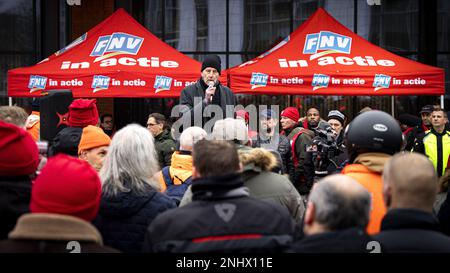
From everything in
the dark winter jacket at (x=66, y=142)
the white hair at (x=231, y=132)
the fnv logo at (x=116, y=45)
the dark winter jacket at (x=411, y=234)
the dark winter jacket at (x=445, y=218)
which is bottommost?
the dark winter jacket at (x=445, y=218)

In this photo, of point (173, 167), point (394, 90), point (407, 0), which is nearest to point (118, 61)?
point (394, 90)

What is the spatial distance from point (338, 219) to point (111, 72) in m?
9.01

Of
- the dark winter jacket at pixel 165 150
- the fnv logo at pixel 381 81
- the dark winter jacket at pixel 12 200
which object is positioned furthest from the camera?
the fnv logo at pixel 381 81

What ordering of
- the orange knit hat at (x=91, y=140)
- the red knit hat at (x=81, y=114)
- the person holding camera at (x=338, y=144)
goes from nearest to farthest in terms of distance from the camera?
the orange knit hat at (x=91, y=140) → the red knit hat at (x=81, y=114) → the person holding camera at (x=338, y=144)

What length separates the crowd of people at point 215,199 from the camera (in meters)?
3.78

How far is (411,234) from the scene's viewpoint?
4.03 metres

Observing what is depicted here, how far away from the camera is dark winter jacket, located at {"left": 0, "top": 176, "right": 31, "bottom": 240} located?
457 cm

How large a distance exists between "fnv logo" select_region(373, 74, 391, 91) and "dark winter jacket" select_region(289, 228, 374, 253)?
9.06m

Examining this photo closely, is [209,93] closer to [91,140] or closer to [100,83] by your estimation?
[91,140]

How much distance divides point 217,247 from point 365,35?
44.4ft

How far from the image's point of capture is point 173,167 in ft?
23.9

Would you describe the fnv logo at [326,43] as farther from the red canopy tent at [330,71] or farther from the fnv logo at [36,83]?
the fnv logo at [36,83]

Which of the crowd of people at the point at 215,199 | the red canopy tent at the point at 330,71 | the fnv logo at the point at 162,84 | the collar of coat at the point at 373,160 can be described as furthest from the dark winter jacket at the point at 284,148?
the collar of coat at the point at 373,160
